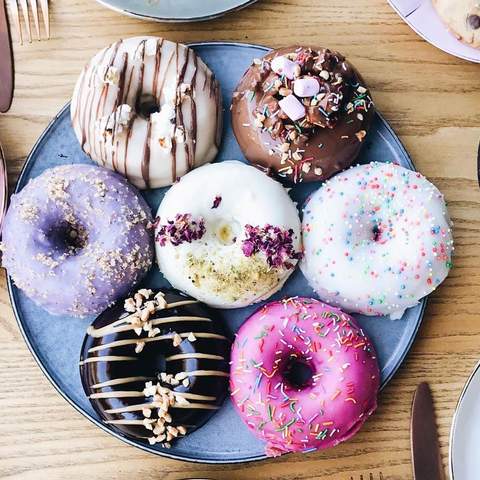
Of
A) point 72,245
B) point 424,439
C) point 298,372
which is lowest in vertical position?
point 424,439

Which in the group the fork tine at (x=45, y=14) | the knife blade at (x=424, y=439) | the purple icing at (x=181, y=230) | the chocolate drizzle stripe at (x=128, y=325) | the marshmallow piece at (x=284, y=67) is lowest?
the knife blade at (x=424, y=439)

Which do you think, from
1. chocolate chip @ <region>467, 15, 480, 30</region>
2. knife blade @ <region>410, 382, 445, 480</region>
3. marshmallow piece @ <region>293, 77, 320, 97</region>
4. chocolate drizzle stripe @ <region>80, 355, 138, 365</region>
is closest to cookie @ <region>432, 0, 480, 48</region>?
chocolate chip @ <region>467, 15, 480, 30</region>

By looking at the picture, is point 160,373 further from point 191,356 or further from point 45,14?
point 45,14

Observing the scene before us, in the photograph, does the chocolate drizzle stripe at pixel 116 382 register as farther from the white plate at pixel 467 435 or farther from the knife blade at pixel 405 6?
the knife blade at pixel 405 6

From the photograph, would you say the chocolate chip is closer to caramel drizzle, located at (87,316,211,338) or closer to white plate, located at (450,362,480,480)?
white plate, located at (450,362,480,480)

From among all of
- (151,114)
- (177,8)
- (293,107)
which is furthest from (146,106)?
(293,107)

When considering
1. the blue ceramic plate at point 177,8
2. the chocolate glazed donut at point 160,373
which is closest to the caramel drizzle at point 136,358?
the chocolate glazed donut at point 160,373

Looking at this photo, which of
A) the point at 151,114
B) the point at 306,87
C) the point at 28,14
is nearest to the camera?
the point at 306,87
